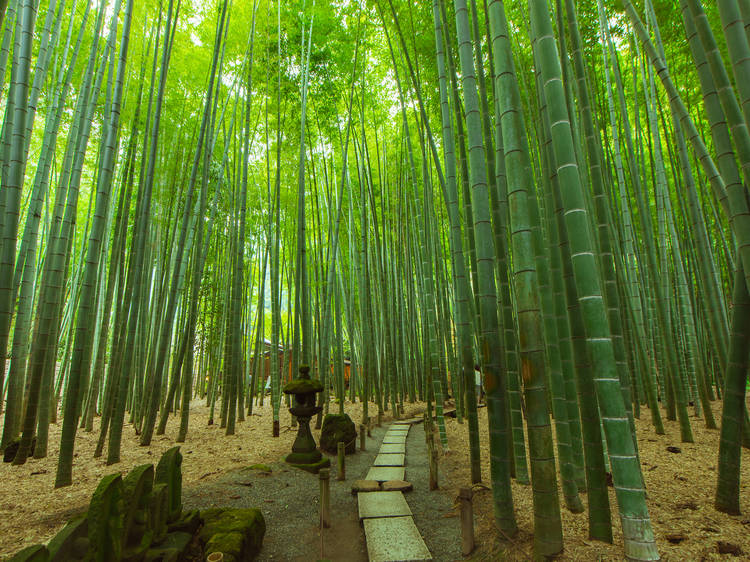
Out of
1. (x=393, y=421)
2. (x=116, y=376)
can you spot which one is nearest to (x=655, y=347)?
(x=393, y=421)

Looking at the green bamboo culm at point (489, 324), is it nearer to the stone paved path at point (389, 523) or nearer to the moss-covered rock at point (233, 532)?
the stone paved path at point (389, 523)

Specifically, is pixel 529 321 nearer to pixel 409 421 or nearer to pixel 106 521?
pixel 106 521

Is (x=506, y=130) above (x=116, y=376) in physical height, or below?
above

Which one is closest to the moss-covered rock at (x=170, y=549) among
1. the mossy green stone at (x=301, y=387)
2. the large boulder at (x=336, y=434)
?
the mossy green stone at (x=301, y=387)

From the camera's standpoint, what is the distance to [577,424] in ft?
6.07

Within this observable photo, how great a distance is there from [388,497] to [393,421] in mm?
2909

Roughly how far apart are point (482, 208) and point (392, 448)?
2.75 m

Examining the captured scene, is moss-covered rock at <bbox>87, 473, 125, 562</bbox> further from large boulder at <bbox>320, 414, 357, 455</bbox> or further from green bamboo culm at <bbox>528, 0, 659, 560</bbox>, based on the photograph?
large boulder at <bbox>320, 414, 357, 455</bbox>

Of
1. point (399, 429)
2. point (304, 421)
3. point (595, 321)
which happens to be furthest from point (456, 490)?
point (399, 429)

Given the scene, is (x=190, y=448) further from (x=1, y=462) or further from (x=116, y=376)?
(x=1, y=462)

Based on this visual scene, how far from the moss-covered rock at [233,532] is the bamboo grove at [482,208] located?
1084 millimetres

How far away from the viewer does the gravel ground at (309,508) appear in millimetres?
1842

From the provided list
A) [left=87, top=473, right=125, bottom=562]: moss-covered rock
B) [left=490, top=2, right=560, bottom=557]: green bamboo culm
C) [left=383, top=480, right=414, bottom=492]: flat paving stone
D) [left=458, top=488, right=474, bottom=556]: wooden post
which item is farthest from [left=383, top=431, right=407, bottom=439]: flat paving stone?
[left=87, top=473, right=125, bottom=562]: moss-covered rock

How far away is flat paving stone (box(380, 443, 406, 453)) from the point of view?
3587 mm
